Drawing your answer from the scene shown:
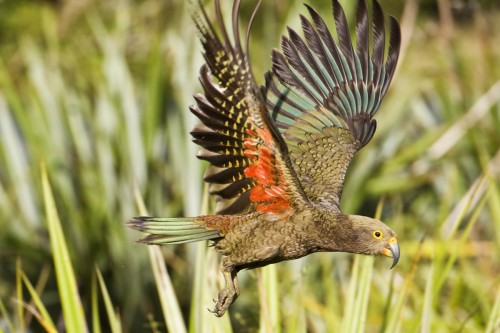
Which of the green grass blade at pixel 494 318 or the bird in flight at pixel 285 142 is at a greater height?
the bird in flight at pixel 285 142

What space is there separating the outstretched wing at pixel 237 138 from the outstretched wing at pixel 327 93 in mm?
244

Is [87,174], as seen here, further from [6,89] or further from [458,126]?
[458,126]

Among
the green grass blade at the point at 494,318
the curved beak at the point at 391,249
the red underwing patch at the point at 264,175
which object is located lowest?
the green grass blade at the point at 494,318

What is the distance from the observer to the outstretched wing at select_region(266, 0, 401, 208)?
2900 millimetres

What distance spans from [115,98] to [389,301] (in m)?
2.64

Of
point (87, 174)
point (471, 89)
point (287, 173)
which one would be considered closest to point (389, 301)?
point (287, 173)

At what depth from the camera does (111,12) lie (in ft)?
35.2

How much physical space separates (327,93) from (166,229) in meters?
0.85

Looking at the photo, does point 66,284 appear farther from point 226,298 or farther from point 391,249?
point 391,249

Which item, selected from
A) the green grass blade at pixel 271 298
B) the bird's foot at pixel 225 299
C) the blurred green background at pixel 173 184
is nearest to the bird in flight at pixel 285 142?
the bird's foot at pixel 225 299

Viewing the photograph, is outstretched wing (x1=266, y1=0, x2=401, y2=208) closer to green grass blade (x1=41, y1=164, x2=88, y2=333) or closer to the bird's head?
Result: the bird's head

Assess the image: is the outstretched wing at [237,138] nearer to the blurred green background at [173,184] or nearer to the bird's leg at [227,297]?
the bird's leg at [227,297]

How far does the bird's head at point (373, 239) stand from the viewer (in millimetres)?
2701

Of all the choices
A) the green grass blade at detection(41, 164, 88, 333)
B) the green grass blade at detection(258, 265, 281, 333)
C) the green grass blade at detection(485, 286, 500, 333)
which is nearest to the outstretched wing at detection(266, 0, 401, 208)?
the green grass blade at detection(258, 265, 281, 333)
